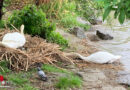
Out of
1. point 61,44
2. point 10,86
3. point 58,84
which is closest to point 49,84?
point 58,84

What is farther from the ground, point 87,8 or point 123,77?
point 87,8

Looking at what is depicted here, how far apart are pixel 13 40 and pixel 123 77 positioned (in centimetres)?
203

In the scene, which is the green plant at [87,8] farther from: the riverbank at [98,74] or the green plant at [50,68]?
the green plant at [50,68]

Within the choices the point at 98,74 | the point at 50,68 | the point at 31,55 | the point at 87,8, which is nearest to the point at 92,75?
the point at 98,74

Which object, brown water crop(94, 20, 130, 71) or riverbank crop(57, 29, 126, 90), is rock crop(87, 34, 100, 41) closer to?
brown water crop(94, 20, 130, 71)

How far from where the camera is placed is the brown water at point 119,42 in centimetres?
615

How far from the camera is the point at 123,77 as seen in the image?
4887 millimetres

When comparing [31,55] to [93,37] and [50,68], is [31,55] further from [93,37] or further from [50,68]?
[93,37]

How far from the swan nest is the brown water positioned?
1.38m

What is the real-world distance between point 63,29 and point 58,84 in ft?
12.8

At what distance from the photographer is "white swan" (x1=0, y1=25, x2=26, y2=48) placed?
497cm

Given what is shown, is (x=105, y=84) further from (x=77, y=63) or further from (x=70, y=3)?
(x=70, y=3)

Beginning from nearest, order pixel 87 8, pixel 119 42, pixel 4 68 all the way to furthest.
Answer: pixel 4 68
pixel 119 42
pixel 87 8

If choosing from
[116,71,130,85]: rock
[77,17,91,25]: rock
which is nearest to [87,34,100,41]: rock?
[77,17,91,25]: rock
